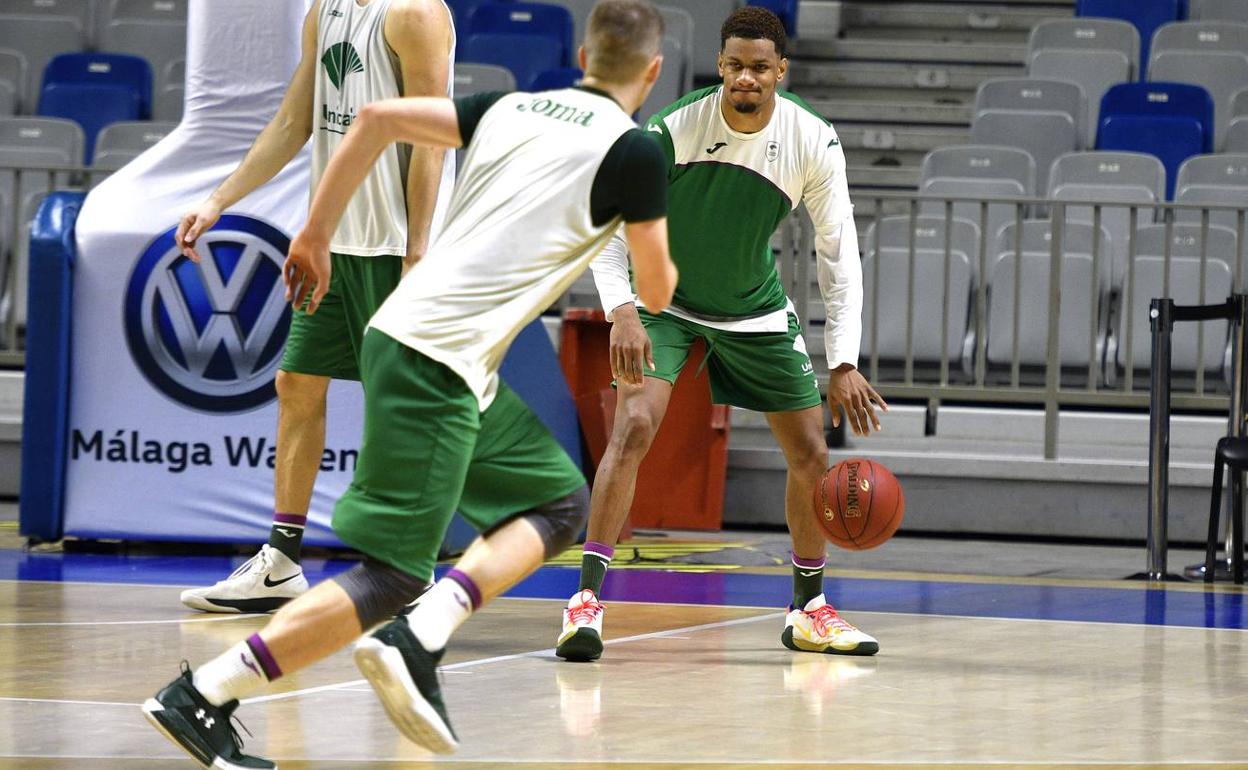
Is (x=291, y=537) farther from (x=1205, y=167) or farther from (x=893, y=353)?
(x=1205, y=167)

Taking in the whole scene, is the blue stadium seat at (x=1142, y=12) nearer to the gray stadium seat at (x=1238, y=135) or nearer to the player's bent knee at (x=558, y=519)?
the gray stadium seat at (x=1238, y=135)

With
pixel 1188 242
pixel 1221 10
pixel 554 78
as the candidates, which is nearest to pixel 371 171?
pixel 1188 242

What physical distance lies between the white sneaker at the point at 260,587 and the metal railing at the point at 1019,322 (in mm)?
3982

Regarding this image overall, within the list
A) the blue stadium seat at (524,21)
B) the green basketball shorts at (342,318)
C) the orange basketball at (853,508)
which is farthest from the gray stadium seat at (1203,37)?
the green basketball shorts at (342,318)

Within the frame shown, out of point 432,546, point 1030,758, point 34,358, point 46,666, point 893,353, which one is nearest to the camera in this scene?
point 432,546

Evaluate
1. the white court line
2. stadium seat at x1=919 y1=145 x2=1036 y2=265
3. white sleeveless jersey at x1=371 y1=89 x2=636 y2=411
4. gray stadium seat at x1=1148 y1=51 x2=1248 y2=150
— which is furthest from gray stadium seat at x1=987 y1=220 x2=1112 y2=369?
white sleeveless jersey at x1=371 y1=89 x2=636 y2=411

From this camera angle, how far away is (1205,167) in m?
10.2

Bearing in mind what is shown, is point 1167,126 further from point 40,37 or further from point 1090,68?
point 40,37

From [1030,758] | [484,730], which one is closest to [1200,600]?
[1030,758]

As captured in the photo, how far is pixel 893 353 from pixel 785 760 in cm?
608

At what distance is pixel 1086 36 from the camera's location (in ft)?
40.8

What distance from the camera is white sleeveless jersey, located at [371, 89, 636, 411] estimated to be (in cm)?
338

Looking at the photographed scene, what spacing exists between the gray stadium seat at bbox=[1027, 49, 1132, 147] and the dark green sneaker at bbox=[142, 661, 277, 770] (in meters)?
10.00

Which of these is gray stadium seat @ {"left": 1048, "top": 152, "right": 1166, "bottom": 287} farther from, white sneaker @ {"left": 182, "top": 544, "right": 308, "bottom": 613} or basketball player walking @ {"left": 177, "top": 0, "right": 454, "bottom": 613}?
white sneaker @ {"left": 182, "top": 544, "right": 308, "bottom": 613}
